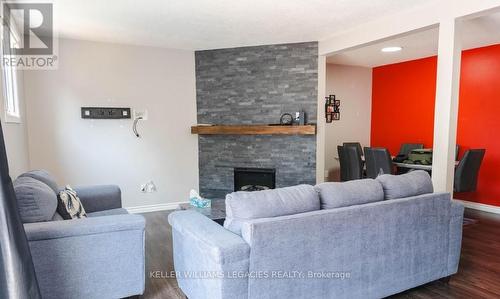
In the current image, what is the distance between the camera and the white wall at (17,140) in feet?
8.93

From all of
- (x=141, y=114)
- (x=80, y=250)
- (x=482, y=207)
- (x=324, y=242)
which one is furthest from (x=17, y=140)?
(x=482, y=207)

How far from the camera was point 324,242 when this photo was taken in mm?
1877

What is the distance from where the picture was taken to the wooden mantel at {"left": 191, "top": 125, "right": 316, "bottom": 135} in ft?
14.7

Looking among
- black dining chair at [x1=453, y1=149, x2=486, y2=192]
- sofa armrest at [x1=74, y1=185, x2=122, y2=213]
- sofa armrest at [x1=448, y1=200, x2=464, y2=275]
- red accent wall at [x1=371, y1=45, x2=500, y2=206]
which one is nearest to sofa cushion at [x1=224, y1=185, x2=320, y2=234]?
sofa armrest at [x1=448, y1=200, x2=464, y2=275]

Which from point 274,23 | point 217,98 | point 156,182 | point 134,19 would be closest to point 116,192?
point 156,182

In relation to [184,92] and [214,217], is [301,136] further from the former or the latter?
[214,217]

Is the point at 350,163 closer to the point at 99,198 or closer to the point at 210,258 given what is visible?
the point at 99,198

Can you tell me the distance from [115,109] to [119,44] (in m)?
0.93

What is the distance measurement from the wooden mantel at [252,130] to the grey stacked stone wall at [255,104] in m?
0.18

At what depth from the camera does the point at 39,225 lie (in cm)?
197

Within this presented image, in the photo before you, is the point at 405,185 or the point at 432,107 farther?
the point at 432,107

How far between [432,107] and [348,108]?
1485mm

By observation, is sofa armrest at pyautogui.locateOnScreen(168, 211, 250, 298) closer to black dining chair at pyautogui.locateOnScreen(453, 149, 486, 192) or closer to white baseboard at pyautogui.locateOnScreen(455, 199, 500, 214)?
black dining chair at pyautogui.locateOnScreen(453, 149, 486, 192)

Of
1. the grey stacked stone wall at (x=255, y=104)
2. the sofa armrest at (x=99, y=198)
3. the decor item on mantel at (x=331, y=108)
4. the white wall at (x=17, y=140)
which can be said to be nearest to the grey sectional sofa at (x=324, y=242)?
the sofa armrest at (x=99, y=198)
